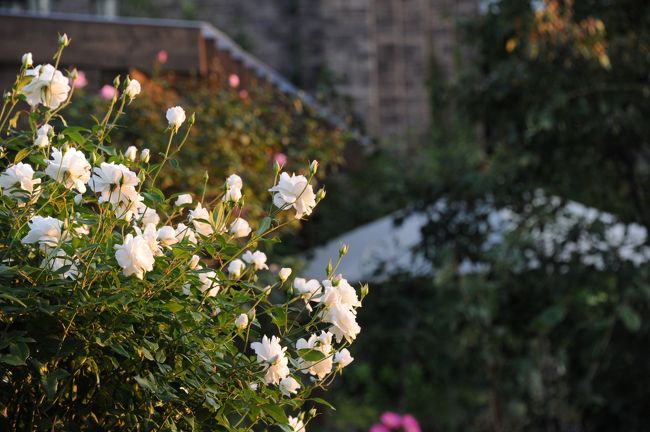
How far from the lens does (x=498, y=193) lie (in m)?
7.87

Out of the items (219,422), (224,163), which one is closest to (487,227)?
(224,163)

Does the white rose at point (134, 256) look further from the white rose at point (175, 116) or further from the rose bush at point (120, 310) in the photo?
the white rose at point (175, 116)

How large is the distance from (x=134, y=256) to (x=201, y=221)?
1.12ft

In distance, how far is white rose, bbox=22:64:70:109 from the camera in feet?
8.15

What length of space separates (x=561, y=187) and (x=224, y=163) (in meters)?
2.35

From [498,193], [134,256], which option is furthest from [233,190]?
[498,193]

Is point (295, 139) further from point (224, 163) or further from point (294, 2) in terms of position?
point (294, 2)

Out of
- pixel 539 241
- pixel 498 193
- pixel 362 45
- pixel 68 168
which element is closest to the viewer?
pixel 68 168

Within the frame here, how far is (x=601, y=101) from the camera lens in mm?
7242

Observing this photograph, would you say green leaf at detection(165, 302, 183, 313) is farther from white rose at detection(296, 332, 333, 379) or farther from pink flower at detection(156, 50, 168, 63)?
pink flower at detection(156, 50, 168, 63)

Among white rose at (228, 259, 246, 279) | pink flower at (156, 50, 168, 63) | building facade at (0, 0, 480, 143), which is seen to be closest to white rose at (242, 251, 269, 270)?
white rose at (228, 259, 246, 279)

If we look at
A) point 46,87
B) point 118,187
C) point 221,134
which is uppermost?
point 46,87

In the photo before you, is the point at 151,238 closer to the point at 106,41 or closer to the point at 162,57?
the point at 162,57

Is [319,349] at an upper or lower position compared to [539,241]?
upper
